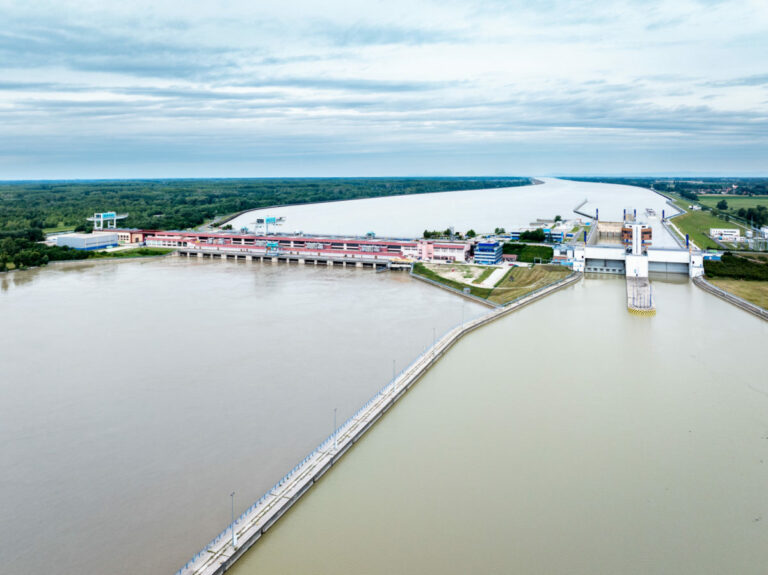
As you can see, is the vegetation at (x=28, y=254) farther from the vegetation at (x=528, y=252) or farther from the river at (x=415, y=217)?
the vegetation at (x=528, y=252)

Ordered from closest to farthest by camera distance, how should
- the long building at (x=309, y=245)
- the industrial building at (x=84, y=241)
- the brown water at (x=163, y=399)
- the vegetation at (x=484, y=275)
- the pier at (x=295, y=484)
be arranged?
the pier at (x=295, y=484) → the brown water at (x=163, y=399) → the vegetation at (x=484, y=275) → the long building at (x=309, y=245) → the industrial building at (x=84, y=241)

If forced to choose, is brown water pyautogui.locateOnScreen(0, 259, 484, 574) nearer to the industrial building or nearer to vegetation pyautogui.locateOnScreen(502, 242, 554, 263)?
vegetation pyautogui.locateOnScreen(502, 242, 554, 263)

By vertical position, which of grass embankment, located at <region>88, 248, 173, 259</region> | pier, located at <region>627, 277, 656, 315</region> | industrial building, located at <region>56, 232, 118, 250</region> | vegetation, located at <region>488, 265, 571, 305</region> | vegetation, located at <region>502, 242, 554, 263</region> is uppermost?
industrial building, located at <region>56, 232, 118, 250</region>

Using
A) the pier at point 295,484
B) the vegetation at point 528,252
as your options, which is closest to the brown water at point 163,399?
the pier at point 295,484

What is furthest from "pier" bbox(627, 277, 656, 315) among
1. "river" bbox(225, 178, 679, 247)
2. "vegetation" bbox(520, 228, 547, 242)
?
"river" bbox(225, 178, 679, 247)

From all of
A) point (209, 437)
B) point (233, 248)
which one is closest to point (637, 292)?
point (209, 437)

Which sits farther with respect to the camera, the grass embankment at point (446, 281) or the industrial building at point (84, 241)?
the industrial building at point (84, 241)
